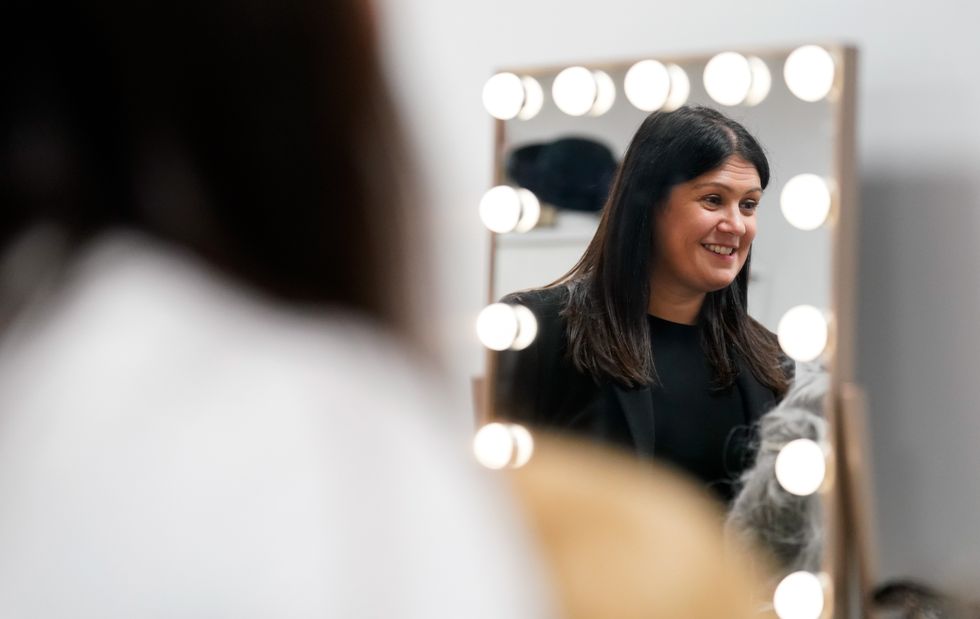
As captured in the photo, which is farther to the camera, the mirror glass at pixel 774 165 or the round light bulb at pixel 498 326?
the round light bulb at pixel 498 326

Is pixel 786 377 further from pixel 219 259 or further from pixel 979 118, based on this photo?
pixel 219 259

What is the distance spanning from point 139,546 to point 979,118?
0.70 meters

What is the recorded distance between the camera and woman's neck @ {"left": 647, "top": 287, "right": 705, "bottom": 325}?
2.89 ft

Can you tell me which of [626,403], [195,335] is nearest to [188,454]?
[195,335]

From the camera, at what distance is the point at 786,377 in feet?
2.78

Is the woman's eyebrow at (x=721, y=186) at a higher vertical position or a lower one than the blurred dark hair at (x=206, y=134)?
higher

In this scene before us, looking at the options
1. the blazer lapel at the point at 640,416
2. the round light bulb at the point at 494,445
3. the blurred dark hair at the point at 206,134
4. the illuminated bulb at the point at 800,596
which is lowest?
the illuminated bulb at the point at 800,596

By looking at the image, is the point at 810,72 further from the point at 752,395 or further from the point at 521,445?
the point at 521,445

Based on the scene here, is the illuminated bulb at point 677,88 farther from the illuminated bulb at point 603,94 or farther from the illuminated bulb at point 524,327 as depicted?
the illuminated bulb at point 524,327

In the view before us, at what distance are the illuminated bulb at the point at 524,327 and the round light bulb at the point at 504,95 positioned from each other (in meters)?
0.17

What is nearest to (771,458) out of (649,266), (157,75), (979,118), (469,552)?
(649,266)

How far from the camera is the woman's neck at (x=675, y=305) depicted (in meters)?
0.88

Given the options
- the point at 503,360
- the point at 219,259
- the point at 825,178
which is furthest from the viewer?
the point at 503,360

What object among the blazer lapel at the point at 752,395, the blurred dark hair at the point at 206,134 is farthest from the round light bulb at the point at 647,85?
the blurred dark hair at the point at 206,134
